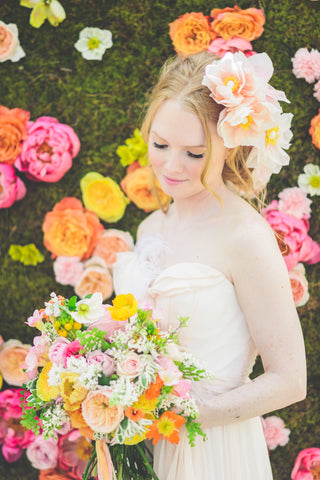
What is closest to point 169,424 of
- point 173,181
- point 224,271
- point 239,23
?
point 224,271

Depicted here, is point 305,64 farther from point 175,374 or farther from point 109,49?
point 175,374

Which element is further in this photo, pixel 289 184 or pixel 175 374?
pixel 289 184

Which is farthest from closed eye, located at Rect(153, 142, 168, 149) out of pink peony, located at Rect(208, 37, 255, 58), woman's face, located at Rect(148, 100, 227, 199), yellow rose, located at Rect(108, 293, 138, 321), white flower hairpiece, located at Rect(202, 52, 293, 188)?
pink peony, located at Rect(208, 37, 255, 58)

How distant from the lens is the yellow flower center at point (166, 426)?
1.55 meters

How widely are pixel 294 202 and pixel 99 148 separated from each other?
3.19 ft

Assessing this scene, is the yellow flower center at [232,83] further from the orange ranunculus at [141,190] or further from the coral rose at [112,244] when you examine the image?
the coral rose at [112,244]

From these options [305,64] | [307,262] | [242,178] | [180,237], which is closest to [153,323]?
[180,237]

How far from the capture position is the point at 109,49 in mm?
2738

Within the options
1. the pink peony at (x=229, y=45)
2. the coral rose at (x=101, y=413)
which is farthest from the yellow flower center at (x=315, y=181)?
the coral rose at (x=101, y=413)

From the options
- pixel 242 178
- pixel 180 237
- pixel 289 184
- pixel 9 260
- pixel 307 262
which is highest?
pixel 242 178

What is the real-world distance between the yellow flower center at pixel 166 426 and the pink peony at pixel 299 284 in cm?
124

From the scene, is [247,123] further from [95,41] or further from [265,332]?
[95,41]

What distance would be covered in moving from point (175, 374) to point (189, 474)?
487mm

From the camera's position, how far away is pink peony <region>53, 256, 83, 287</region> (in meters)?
2.75
